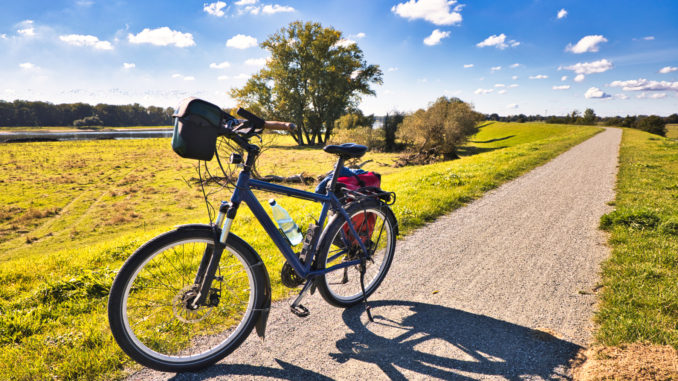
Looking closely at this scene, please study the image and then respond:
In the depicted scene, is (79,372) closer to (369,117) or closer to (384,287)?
(384,287)

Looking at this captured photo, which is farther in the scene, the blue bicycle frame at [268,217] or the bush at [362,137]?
the bush at [362,137]

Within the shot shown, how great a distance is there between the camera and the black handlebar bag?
2.08 metres

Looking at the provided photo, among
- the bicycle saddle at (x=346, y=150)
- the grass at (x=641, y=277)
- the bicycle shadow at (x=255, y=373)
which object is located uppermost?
the bicycle saddle at (x=346, y=150)

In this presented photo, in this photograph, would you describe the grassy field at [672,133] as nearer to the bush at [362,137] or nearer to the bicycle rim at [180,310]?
the bush at [362,137]

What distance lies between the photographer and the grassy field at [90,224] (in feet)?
9.05

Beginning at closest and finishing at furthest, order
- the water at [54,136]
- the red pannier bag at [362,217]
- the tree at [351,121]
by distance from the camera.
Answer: the red pannier bag at [362,217] → the tree at [351,121] → the water at [54,136]

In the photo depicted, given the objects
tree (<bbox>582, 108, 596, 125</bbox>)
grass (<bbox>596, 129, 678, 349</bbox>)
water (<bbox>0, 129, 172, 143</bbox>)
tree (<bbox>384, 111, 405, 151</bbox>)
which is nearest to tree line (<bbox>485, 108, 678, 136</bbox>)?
tree (<bbox>582, 108, 596, 125</bbox>)

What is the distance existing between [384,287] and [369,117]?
5129 cm

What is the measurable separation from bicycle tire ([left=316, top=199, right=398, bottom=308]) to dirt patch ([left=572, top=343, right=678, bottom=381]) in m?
2.00

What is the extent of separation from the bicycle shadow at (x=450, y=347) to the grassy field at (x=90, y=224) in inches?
49.6

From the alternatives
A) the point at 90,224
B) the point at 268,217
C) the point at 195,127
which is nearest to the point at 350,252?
the point at 268,217

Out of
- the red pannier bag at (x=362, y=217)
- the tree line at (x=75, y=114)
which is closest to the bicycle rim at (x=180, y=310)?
the red pannier bag at (x=362, y=217)

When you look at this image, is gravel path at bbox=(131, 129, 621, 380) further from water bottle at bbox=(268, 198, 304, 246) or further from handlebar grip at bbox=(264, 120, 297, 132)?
handlebar grip at bbox=(264, 120, 297, 132)

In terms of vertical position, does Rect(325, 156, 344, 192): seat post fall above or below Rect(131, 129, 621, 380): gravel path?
above
